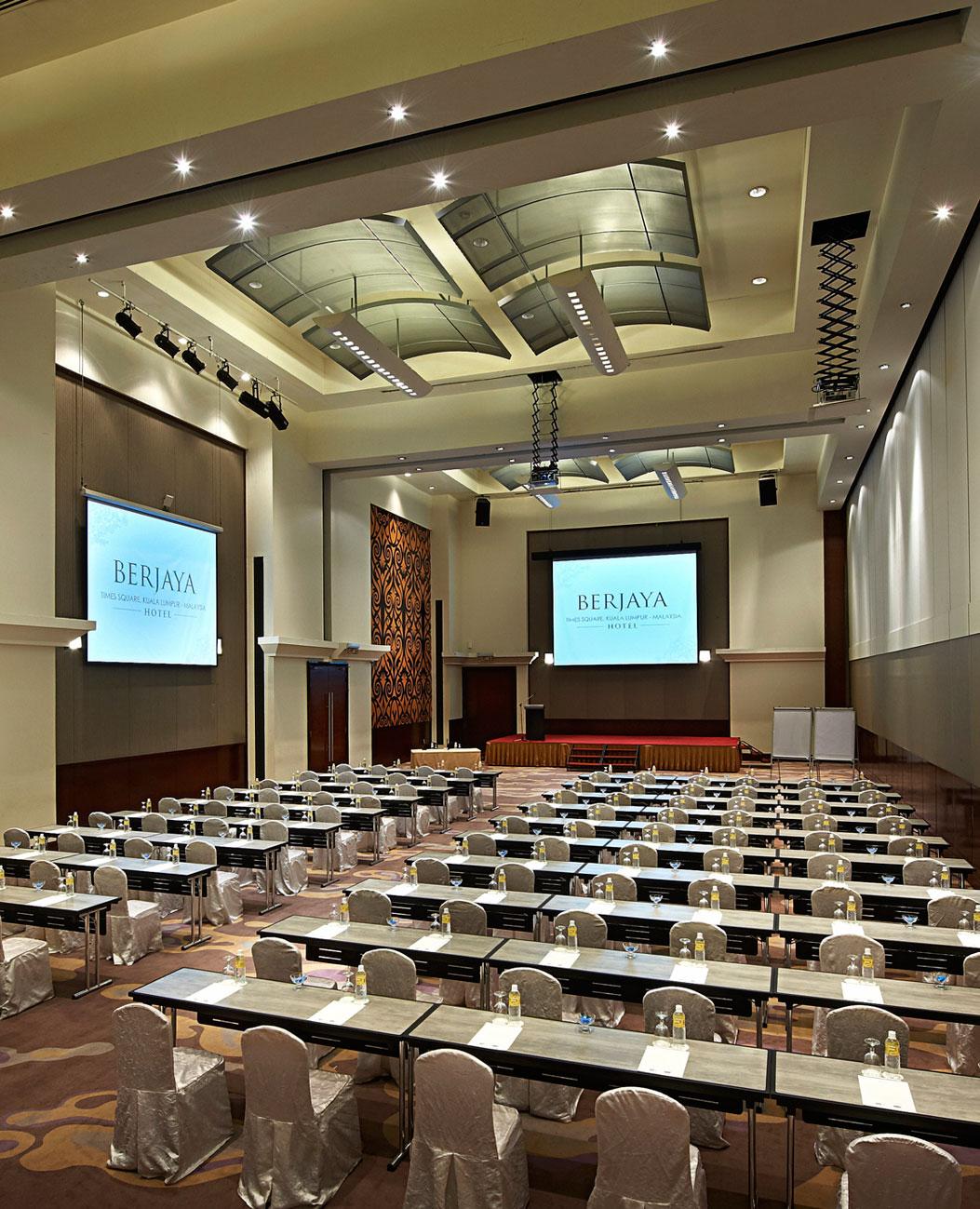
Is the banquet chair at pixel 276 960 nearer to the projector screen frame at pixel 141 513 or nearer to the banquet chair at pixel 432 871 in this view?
the banquet chair at pixel 432 871

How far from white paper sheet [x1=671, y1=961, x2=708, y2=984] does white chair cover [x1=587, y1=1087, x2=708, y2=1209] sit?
1468mm

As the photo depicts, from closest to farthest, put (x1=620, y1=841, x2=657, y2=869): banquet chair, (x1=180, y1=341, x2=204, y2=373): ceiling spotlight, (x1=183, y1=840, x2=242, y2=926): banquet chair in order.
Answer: (x1=620, y1=841, x2=657, y2=869): banquet chair → (x1=183, y1=840, x2=242, y2=926): banquet chair → (x1=180, y1=341, x2=204, y2=373): ceiling spotlight

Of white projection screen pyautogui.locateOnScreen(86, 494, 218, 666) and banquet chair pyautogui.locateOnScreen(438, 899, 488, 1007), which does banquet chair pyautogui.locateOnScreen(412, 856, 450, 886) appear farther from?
white projection screen pyautogui.locateOnScreen(86, 494, 218, 666)

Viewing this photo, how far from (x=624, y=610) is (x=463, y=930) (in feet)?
58.3

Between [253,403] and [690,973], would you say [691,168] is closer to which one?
[253,403]

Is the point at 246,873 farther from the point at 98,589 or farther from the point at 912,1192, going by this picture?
the point at 912,1192

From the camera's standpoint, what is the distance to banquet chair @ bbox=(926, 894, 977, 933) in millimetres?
6207

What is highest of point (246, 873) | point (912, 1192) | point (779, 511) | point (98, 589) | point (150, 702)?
point (779, 511)

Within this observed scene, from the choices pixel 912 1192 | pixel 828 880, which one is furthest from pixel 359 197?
pixel 912 1192

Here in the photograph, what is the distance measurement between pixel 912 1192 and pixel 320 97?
6562 millimetres

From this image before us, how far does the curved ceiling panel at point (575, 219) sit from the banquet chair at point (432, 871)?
6.53 meters

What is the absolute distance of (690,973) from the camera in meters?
5.03

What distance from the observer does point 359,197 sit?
726 centimetres

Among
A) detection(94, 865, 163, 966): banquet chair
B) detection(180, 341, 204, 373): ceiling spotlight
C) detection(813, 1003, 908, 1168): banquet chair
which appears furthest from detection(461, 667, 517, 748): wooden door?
Result: detection(813, 1003, 908, 1168): banquet chair
